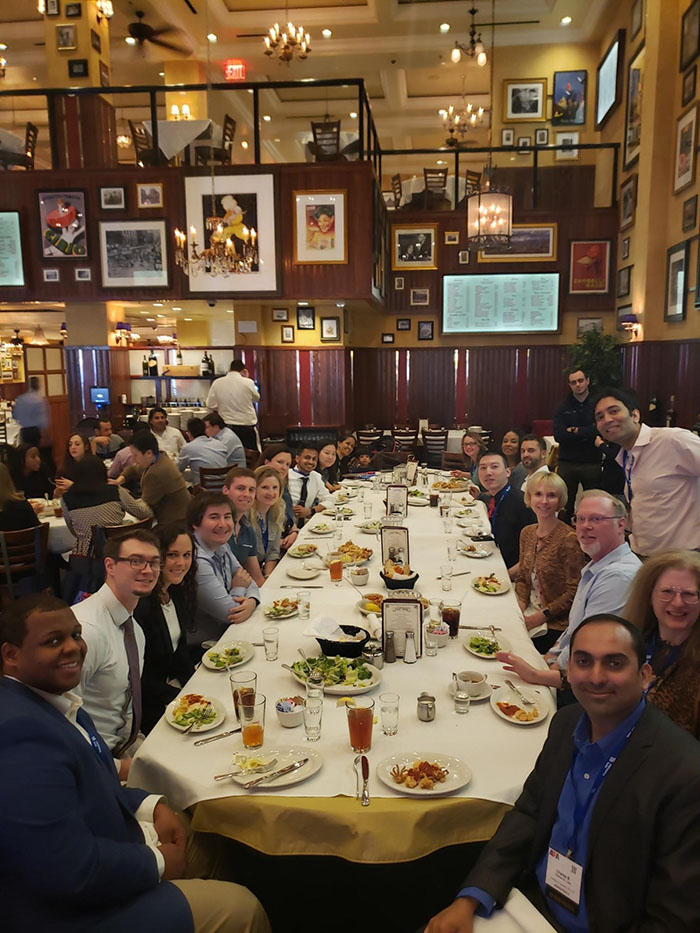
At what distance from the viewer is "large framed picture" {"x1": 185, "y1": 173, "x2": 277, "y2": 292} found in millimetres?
8906

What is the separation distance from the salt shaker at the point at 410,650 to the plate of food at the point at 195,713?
2.43 ft

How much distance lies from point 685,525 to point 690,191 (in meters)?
6.42

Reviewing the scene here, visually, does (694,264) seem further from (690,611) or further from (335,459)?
(690,611)

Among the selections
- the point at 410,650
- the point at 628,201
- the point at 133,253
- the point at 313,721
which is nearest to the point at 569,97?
the point at 628,201

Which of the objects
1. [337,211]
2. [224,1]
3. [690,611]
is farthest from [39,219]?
[690,611]

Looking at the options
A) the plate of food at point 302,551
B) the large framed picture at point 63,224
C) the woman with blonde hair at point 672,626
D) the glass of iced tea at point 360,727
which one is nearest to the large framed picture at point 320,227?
the large framed picture at point 63,224

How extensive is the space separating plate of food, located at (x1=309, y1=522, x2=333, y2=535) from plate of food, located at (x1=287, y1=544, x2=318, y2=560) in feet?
1.42

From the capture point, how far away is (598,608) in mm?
2596

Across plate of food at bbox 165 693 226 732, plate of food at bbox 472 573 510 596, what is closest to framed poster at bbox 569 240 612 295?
plate of food at bbox 472 573 510 596

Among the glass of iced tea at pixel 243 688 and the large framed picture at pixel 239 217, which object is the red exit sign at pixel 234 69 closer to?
the large framed picture at pixel 239 217

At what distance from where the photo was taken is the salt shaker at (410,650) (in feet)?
8.35

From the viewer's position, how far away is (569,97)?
500 inches

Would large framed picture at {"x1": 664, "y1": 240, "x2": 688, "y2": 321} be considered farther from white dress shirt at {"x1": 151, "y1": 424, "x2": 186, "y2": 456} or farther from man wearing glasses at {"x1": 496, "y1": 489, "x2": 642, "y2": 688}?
man wearing glasses at {"x1": 496, "y1": 489, "x2": 642, "y2": 688}

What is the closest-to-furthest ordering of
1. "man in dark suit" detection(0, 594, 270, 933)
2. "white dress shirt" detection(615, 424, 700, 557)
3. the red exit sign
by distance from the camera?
"man in dark suit" detection(0, 594, 270, 933) < "white dress shirt" detection(615, 424, 700, 557) < the red exit sign
